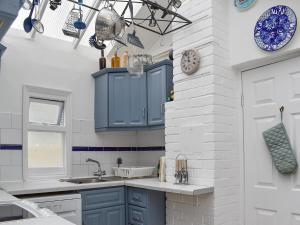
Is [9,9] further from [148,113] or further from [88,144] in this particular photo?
[88,144]

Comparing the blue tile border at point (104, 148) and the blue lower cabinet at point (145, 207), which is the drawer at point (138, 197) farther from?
the blue tile border at point (104, 148)

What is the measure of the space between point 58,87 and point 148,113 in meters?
1.19

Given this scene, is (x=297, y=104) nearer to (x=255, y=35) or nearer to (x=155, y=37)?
(x=255, y=35)

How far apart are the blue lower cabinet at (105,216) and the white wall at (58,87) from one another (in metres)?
0.78

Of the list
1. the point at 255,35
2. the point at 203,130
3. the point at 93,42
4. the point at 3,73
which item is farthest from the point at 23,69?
the point at 255,35

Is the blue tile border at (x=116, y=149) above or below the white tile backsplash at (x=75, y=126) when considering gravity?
below

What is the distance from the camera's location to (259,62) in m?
2.88

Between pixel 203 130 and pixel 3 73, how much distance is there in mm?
2339

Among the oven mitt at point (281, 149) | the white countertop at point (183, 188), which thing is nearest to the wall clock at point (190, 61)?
the oven mitt at point (281, 149)

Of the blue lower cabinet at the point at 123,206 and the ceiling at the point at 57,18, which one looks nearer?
the blue lower cabinet at the point at 123,206

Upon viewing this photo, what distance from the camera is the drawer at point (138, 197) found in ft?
10.7

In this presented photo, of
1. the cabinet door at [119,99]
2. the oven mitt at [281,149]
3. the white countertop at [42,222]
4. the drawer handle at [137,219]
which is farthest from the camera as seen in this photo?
the cabinet door at [119,99]

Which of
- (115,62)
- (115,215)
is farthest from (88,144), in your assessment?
(115,62)

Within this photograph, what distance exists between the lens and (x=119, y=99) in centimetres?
397
